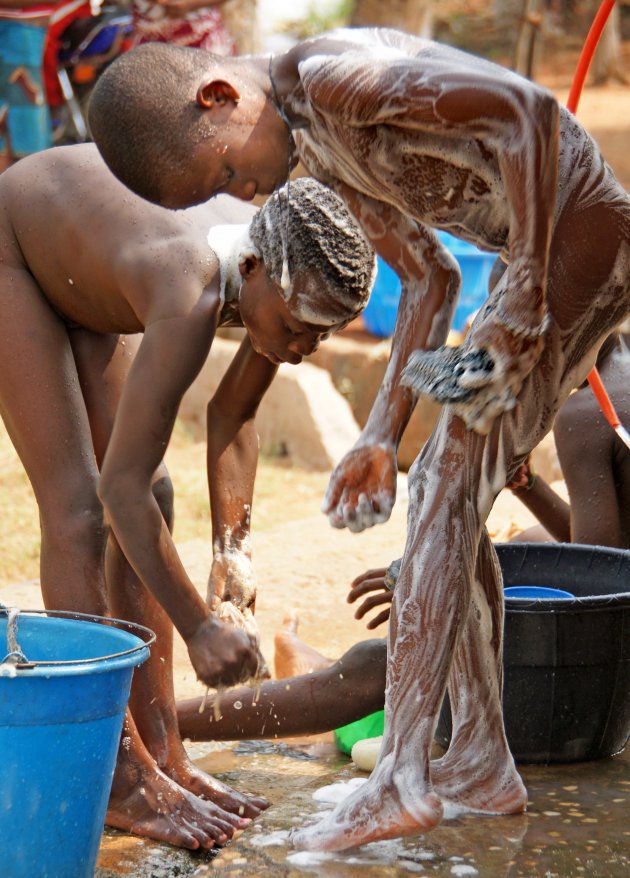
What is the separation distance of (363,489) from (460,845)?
75 centimetres

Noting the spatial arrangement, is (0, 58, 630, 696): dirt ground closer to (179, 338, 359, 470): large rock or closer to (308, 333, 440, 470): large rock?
(179, 338, 359, 470): large rock

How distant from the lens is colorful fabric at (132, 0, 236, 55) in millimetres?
7512

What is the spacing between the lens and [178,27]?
302 inches

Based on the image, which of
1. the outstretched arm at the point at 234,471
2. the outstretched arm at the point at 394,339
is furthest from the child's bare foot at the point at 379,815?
the outstretched arm at the point at 234,471

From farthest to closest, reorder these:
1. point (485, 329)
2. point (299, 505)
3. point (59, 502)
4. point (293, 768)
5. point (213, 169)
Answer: point (299, 505) < point (293, 768) < point (59, 502) < point (213, 169) < point (485, 329)

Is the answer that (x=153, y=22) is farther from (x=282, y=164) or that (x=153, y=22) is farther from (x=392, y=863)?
(x=392, y=863)

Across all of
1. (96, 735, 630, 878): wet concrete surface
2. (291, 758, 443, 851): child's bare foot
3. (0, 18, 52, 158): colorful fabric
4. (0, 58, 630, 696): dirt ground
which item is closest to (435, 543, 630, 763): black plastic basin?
(96, 735, 630, 878): wet concrete surface

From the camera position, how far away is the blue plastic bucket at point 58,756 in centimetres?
233

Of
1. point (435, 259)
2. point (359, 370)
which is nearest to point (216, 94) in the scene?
point (435, 259)

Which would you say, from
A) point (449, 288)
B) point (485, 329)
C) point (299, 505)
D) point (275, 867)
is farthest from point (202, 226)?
point (299, 505)

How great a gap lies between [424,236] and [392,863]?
1346 millimetres

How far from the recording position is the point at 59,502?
303cm

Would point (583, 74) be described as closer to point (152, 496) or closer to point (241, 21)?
point (152, 496)

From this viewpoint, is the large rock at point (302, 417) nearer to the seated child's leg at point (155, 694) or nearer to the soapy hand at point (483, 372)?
the seated child's leg at point (155, 694)
